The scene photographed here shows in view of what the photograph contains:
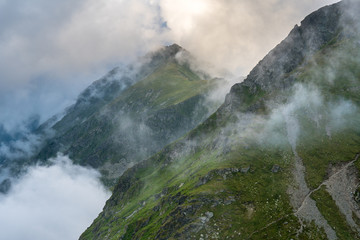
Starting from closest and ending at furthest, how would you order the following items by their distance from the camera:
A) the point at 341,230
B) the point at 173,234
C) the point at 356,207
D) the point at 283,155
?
the point at 341,230, the point at 356,207, the point at 173,234, the point at 283,155

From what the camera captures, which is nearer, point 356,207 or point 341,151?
point 356,207

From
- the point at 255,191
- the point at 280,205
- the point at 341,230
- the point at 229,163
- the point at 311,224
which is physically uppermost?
the point at 229,163

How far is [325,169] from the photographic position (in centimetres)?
16762

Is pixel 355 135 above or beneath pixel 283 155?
beneath

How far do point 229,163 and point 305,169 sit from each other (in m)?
45.0

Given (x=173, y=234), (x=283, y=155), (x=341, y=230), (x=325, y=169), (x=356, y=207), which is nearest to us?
(x=341, y=230)

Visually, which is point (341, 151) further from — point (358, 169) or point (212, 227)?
point (212, 227)

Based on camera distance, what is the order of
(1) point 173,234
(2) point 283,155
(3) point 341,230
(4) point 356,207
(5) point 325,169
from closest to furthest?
(3) point 341,230, (4) point 356,207, (1) point 173,234, (5) point 325,169, (2) point 283,155

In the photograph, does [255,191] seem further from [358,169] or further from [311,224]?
[358,169]

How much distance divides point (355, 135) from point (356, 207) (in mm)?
70845

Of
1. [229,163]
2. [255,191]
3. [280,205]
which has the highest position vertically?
[229,163]

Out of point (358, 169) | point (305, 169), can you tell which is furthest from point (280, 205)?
point (358, 169)

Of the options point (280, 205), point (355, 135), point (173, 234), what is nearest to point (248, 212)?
point (280, 205)

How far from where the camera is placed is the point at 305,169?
172m
